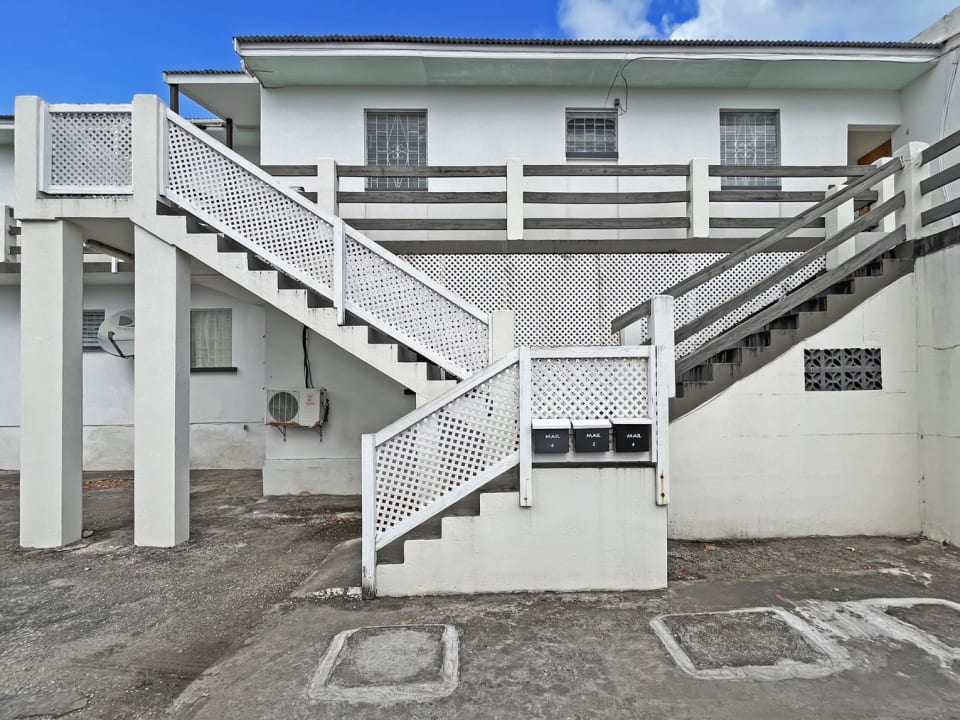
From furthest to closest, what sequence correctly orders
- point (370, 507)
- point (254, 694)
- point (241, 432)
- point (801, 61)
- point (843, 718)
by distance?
point (241, 432)
point (801, 61)
point (370, 507)
point (254, 694)
point (843, 718)

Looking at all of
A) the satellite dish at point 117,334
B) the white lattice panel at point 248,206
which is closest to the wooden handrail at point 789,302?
the white lattice panel at point 248,206

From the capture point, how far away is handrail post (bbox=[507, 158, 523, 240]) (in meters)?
6.65

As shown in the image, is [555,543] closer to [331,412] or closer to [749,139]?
[331,412]

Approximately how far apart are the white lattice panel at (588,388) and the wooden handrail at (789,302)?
106 centimetres

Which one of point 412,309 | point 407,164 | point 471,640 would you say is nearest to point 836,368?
point 412,309

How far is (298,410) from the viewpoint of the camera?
7051 mm

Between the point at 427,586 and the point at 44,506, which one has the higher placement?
the point at 44,506

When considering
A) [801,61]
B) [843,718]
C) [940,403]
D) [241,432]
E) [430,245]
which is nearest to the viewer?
[843,718]

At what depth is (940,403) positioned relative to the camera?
4.90 meters

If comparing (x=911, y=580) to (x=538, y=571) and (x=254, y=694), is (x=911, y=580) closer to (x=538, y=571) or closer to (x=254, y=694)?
(x=538, y=571)

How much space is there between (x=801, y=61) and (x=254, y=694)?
9.81 meters

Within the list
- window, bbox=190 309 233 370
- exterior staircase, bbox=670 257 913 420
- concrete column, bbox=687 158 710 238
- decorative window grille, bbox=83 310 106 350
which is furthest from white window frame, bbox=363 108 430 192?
decorative window grille, bbox=83 310 106 350

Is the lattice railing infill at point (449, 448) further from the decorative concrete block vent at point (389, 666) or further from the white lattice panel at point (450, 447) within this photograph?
the decorative concrete block vent at point (389, 666)

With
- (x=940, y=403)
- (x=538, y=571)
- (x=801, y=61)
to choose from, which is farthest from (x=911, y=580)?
(x=801, y=61)
